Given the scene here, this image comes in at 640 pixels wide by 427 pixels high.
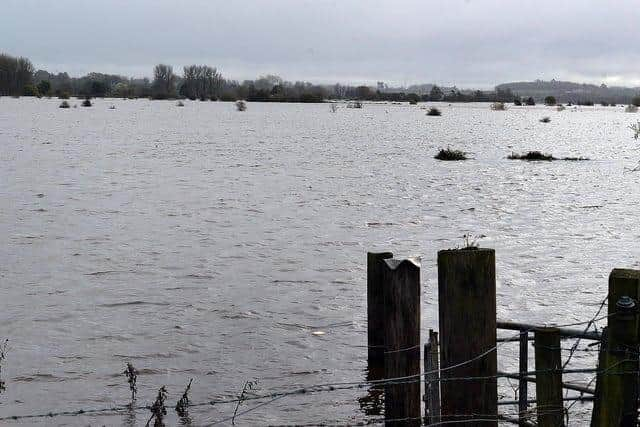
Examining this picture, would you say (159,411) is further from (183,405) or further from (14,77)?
(14,77)

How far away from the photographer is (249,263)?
46.9 feet

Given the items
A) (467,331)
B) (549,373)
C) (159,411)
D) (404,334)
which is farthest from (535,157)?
(467,331)

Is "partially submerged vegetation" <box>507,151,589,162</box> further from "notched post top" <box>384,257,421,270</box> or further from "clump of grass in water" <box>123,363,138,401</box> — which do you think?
"notched post top" <box>384,257,421,270</box>

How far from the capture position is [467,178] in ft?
92.8

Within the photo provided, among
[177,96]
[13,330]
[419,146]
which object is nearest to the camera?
[13,330]

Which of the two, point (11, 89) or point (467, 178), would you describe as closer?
point (467, 178)

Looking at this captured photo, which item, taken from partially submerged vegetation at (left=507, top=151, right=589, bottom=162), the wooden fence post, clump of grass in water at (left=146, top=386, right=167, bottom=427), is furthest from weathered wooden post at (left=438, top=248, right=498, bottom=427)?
partially submerged vegetation at (left=507, top=151, right=589, bottom=162)

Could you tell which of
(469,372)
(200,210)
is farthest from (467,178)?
(469,372)

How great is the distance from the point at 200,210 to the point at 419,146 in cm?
2637

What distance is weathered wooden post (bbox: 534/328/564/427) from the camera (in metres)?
5.74

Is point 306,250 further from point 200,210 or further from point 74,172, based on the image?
point 74,172

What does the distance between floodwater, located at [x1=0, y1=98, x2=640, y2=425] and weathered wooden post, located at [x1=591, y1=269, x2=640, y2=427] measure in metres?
2.20

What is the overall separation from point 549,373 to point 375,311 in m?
2.51

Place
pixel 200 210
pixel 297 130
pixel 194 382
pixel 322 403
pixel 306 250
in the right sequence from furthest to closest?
pixel 297 130 → pixel 200 210 → pixel 306 250 → pixel 194 382 → pixel 322 403
